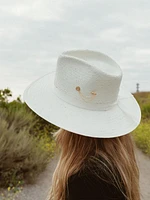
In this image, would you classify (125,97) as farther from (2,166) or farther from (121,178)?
(2,166)

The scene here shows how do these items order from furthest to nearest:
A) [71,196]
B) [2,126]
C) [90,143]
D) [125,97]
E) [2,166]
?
[2,126] → [2,166] → [125,97] → [90,143] → [71,196]

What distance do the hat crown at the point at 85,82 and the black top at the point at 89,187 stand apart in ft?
1.31

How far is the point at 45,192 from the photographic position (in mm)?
6254

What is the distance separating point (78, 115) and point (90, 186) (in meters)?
0.39

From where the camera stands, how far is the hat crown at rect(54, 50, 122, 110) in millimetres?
2109

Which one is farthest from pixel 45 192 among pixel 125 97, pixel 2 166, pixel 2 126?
pixel 125 97

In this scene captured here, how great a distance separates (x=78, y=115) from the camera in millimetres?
2145

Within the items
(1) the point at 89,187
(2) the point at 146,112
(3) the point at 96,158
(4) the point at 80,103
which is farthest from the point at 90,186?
(2) the point at 146,112

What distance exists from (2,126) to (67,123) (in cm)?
486

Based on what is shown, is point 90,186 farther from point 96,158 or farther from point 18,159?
point 18,159

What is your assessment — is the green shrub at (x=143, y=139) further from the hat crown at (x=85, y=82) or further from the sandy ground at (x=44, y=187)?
the hat crown at (x=85, y=82)

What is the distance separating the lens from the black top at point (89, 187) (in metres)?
1.92

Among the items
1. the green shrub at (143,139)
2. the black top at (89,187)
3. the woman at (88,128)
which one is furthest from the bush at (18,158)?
the black top at (89,187)

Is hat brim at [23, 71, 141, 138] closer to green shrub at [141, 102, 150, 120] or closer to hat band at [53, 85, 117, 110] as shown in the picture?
hat band at [53, 85, 117, 110]
